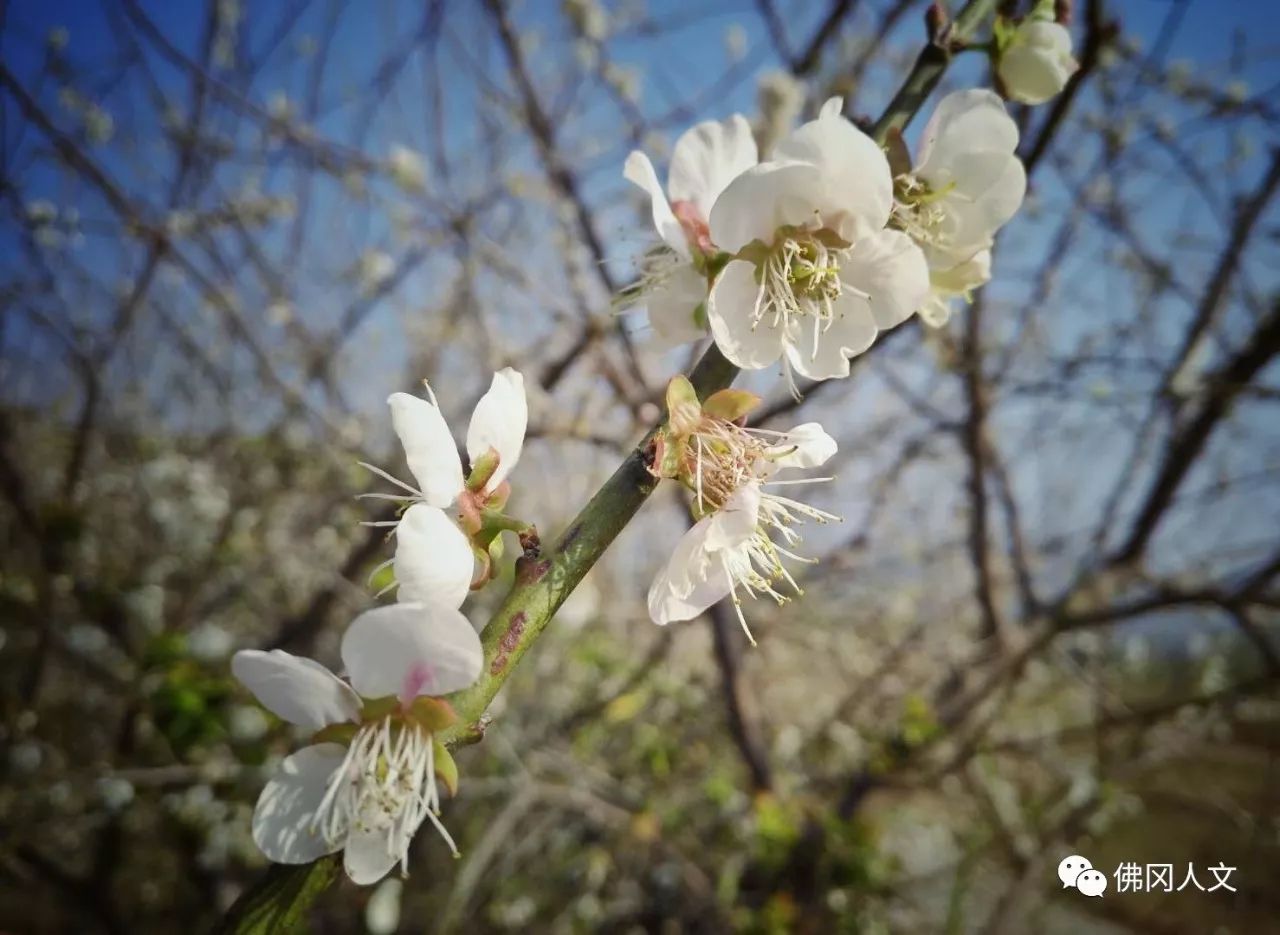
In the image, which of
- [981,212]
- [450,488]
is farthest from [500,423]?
[981,212]

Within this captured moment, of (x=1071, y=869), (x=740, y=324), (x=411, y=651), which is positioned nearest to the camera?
(x=411, y=651)

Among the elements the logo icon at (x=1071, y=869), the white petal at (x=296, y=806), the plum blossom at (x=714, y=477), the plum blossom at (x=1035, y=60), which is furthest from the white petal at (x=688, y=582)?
the logo icon at (x=1071, y=869)

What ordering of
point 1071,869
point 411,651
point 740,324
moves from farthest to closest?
point 1071,869
point 740,324
point 411,651

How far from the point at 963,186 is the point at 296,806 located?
0.58m

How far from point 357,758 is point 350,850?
50mm

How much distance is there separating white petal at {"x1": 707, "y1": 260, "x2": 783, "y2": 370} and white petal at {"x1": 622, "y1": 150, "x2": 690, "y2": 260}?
5 cm

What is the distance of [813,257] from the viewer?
496 millimetres

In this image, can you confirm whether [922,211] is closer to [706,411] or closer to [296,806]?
[706,411]

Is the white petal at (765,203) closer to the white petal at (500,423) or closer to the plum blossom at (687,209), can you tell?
the plum blossom at (687,209)

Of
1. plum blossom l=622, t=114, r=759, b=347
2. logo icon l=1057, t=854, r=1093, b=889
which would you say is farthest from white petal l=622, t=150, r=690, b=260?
logo icon l=1057, t=854, r=1093, b=889

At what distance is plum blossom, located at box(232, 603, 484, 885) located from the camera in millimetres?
356

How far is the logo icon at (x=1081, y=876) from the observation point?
46.4 inches

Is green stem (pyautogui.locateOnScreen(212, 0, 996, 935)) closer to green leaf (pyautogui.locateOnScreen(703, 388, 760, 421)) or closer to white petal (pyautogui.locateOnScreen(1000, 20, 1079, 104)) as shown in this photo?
green leaf (pyautogui.locateOnScreen(703, 388, 760, 421))

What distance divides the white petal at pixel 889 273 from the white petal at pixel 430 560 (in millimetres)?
309
